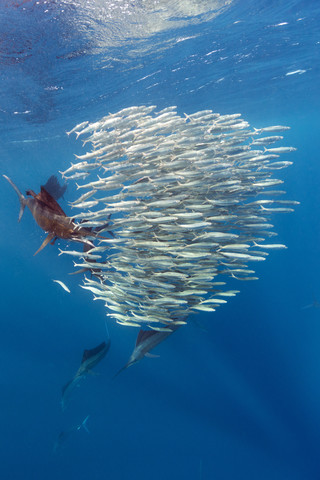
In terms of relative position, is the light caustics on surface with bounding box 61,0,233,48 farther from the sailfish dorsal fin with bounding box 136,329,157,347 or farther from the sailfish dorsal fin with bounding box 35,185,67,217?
the sailfish dorsal fin with bounding box 136,329,157,347

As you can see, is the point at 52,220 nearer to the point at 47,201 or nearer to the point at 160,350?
the point at 47,201

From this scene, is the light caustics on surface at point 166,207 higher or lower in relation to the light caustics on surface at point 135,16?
lower

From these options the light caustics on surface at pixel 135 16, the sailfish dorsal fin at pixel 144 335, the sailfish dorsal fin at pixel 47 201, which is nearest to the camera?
the sailfish dorsal fin at pixel 47 201

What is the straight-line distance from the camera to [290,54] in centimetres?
1304

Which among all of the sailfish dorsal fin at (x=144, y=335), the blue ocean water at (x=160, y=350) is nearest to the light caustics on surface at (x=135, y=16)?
the blue ocean water at (x=160, y=350)

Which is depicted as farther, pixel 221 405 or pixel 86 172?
pixel 221 405

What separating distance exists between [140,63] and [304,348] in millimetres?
16875

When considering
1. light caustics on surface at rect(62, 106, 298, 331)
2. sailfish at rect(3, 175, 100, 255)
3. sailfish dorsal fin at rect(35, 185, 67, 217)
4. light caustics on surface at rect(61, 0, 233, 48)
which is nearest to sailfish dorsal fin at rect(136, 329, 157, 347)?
light caustics on surface at rect(62, 106, 298, 331)

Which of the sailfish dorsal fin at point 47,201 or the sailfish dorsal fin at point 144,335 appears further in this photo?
the sailfish dorsal fin at point 144,335

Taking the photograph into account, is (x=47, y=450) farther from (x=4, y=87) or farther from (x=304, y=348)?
(x=4, y=87)

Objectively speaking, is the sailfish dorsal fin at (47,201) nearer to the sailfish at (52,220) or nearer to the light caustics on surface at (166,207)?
the sailfish at (52,220)

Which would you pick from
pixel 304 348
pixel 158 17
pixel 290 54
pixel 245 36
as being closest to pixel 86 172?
pixel 158 17

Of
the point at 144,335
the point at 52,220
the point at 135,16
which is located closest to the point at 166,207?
the point at 52,220

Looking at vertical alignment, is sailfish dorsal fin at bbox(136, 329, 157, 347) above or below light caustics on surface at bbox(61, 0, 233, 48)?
below
